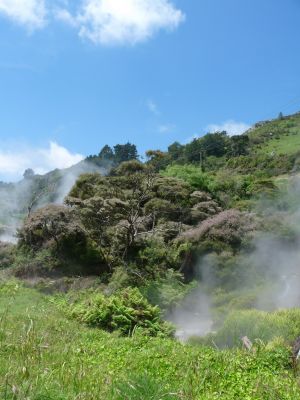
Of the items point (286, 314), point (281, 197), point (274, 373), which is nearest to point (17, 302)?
→ point (286, 314)

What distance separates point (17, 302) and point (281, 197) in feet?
55.3

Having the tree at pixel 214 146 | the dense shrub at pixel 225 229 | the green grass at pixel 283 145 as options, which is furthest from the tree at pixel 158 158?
the dense shrub at pixel 225 229

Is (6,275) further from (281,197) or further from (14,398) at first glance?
(14,398)

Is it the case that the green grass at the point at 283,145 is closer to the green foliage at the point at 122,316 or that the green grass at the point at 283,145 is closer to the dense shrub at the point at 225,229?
the dense shrub at the point at 225,229

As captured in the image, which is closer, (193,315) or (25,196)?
(193,315)

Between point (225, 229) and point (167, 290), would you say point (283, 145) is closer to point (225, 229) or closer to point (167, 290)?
point (225, 229)

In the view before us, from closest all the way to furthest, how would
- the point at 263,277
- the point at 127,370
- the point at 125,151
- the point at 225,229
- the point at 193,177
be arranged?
the point at 127,370
the point at 263,277
the point at 225,229
the point at 193,177
the point at 125,151

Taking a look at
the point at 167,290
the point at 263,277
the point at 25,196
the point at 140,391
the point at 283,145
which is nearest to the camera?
the point at 140,391

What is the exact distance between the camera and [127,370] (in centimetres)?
630

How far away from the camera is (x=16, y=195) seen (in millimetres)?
53688

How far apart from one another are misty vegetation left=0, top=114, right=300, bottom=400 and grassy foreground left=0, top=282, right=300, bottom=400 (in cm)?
2

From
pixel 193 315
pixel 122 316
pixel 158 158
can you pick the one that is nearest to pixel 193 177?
pixel 193 315

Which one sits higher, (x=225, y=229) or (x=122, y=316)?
(x=225, y=229)

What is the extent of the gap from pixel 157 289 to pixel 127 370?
13.3m
